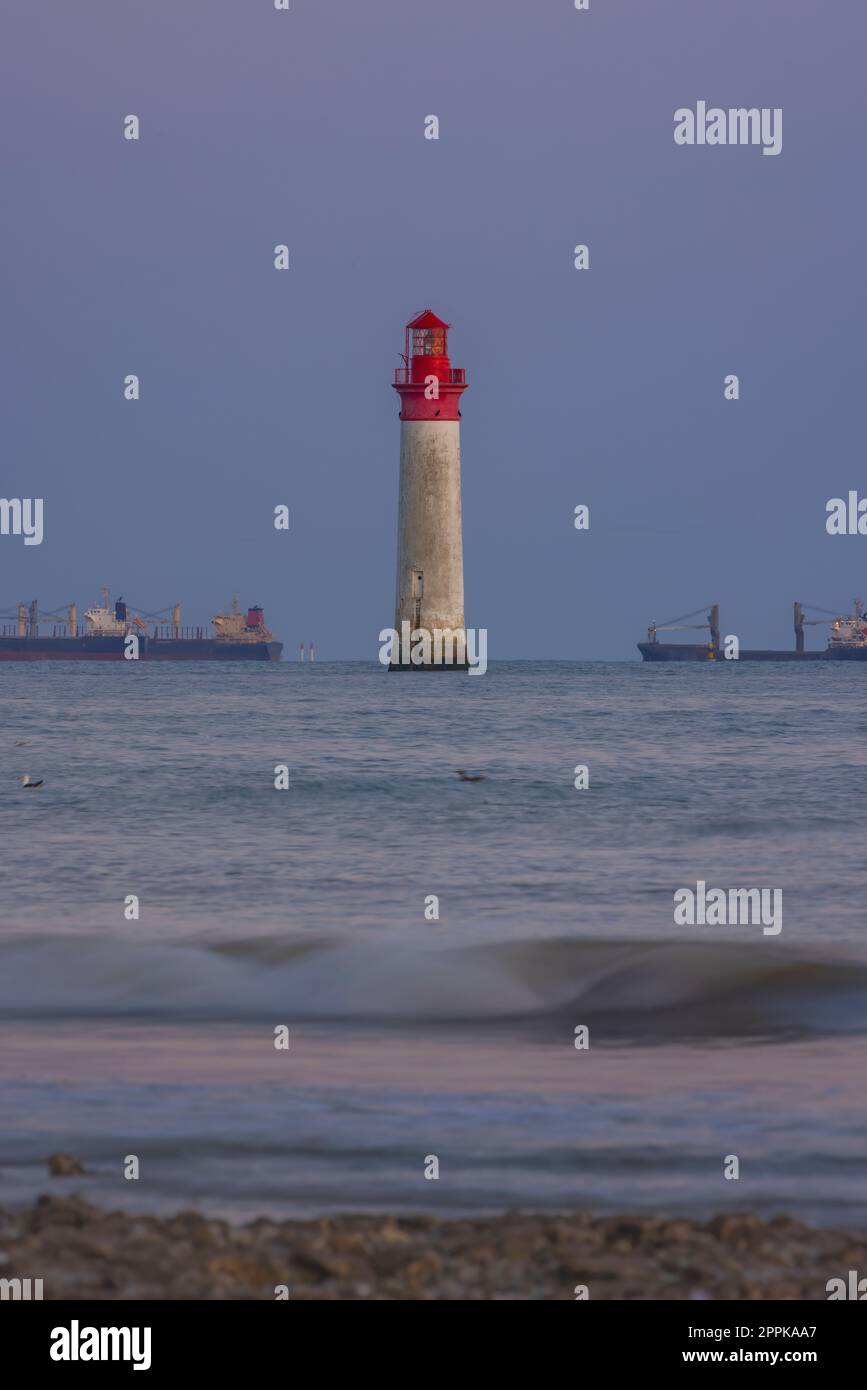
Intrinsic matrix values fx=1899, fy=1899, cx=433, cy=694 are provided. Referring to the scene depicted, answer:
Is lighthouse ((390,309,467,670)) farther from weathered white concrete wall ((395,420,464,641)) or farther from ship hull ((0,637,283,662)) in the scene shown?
ship hull ((0,637,283,662))

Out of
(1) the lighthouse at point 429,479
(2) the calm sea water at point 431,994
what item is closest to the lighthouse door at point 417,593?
(1) the lighthouse at point 429,479

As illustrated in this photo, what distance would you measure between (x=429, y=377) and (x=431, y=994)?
5740 centimetres

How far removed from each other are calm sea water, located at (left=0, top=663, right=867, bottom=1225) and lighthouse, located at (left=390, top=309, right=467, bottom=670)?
3652cm

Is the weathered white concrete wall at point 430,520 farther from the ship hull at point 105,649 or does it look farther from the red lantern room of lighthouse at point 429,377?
the ship hull at point 105,649

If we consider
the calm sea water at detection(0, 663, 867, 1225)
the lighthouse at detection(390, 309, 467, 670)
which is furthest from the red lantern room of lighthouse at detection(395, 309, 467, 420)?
the calm sea water at detection(0, 663, 867, 1225)

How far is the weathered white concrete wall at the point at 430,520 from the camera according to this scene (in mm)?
69812

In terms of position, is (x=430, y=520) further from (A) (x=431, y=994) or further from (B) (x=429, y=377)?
(A) (x=431, y=994)

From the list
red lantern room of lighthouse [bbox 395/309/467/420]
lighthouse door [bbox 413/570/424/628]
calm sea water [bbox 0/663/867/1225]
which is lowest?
calm sea water [bbox 0/663/867/1225]

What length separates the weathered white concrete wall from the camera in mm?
69812

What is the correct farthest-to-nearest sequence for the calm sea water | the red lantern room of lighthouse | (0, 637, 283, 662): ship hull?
1. (0, 637, 283, 662): ship hull
2. the red lantern room of lighthouse
3. the calm sea water

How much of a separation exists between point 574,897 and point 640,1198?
11.1m

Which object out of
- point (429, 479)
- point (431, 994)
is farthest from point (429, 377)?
point (431, 994)

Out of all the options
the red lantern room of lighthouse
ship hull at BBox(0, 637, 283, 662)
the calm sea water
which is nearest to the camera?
the calm sea water
